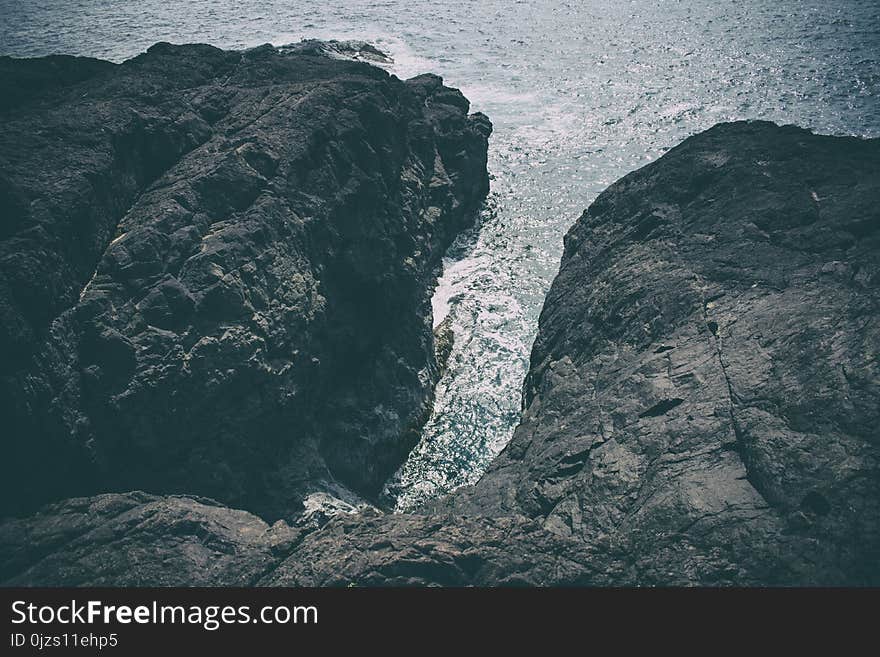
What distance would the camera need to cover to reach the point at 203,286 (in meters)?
25.8

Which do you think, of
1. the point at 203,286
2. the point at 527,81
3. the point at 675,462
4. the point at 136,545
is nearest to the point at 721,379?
the point at 675,462

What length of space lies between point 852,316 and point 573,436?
Result: 9.41 m

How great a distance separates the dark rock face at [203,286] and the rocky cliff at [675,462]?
2873 mm

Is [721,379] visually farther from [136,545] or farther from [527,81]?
[527,81]

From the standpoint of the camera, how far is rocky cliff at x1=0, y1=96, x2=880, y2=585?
57.3 feet

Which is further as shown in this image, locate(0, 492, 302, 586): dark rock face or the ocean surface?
the ocean surface

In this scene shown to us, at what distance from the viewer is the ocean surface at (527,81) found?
114 ft

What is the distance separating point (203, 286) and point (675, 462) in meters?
17.6

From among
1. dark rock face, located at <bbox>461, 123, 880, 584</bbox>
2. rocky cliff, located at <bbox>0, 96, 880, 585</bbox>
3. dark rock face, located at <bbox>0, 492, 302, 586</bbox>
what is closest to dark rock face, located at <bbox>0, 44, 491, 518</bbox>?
dark rock face, located at <bbox>0, 492, 302, 586</bbox>

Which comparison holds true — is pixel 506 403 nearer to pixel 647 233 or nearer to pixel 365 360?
pixel 365 360

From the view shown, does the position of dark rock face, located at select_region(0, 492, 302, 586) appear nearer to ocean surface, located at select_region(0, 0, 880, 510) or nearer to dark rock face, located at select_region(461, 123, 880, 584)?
dark rock face, located at select_region(461, 123, 880, 584)

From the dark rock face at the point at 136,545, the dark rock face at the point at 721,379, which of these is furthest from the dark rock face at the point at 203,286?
the dark rock face at the point at 721,379

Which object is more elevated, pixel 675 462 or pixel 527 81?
pixel 527 81

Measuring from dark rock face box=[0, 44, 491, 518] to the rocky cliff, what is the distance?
9.43 ft
